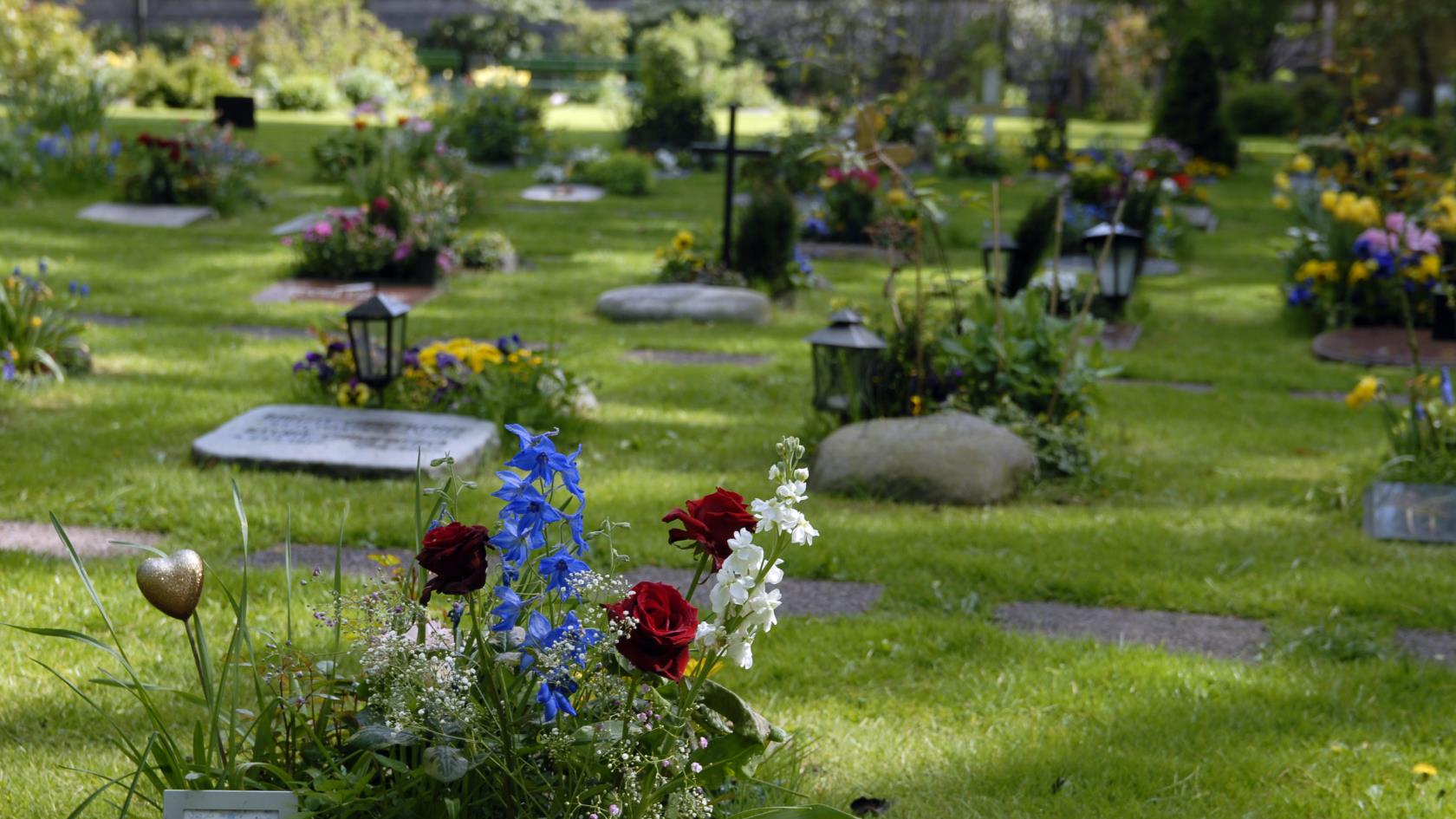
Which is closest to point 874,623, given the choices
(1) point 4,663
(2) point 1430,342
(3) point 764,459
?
(3) point 764,459

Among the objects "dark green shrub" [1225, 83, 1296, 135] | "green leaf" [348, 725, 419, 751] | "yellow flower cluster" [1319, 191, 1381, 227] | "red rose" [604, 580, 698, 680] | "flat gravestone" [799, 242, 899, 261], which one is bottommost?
"flat gravestone" [799, 242, 899, 261]

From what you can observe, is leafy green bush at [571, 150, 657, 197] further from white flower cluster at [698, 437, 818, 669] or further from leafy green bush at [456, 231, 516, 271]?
white flower cluster at [698, 437, 818, 669]

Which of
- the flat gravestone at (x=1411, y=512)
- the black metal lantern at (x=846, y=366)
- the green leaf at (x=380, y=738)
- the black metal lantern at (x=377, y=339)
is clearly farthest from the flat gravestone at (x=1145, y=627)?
the black metal lantern at (x=377, y=339)

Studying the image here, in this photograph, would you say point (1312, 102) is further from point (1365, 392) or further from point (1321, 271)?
point (1365, 392)

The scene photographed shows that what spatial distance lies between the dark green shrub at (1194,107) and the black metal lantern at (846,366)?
15001 millimetres

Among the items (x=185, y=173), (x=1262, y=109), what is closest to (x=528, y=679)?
(x=185, y=173)

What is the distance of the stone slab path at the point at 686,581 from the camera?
4.75 metres

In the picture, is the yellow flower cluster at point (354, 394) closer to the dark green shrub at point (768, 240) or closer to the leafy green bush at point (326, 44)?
the dark green shrub at point (768, 240)

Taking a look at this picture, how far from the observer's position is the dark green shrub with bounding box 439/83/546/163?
18.4 m

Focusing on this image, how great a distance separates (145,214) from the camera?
13125 mm

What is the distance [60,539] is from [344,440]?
1385 millimetres

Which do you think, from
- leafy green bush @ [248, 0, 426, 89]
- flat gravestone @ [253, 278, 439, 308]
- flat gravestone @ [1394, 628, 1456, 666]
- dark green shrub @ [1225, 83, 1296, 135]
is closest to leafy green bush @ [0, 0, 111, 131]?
flat gravestone @ [253, 278, 439, 308]

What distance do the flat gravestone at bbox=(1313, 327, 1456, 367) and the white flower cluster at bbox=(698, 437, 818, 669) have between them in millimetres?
7843

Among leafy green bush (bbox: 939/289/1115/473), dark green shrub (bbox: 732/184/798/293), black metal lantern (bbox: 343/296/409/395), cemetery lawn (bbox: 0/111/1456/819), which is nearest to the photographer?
cemetery lawn (bbox: 0/111/1456/819)
